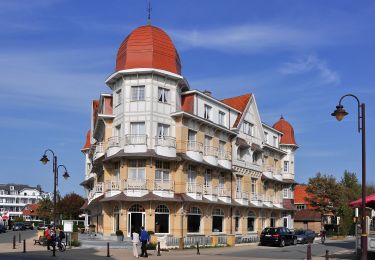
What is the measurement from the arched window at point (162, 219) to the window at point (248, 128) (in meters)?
16.0

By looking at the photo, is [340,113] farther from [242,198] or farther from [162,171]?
[242,198]

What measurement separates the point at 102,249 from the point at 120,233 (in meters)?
3.26

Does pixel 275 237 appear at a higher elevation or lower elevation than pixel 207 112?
lower

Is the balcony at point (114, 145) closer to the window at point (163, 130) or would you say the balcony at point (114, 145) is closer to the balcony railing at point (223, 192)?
the window at point (163, 130)

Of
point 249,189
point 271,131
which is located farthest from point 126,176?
point 271,131

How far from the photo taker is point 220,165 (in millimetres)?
46500

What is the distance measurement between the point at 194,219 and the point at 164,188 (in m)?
4.57

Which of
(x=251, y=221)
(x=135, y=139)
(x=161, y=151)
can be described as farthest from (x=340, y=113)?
(x=251, y=221)

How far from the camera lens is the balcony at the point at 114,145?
41031 mm

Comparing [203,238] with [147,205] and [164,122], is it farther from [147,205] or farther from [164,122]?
[164,122]

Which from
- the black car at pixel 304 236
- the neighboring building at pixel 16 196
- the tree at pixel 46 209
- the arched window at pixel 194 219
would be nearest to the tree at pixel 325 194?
the black car at pixel 304 236

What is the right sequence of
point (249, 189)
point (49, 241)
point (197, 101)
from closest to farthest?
point (49, 241)
point (197, 101)
point (249, 189)

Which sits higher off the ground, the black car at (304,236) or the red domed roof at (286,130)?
the red domed roof at (286,130)

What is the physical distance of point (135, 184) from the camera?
1564 inches
